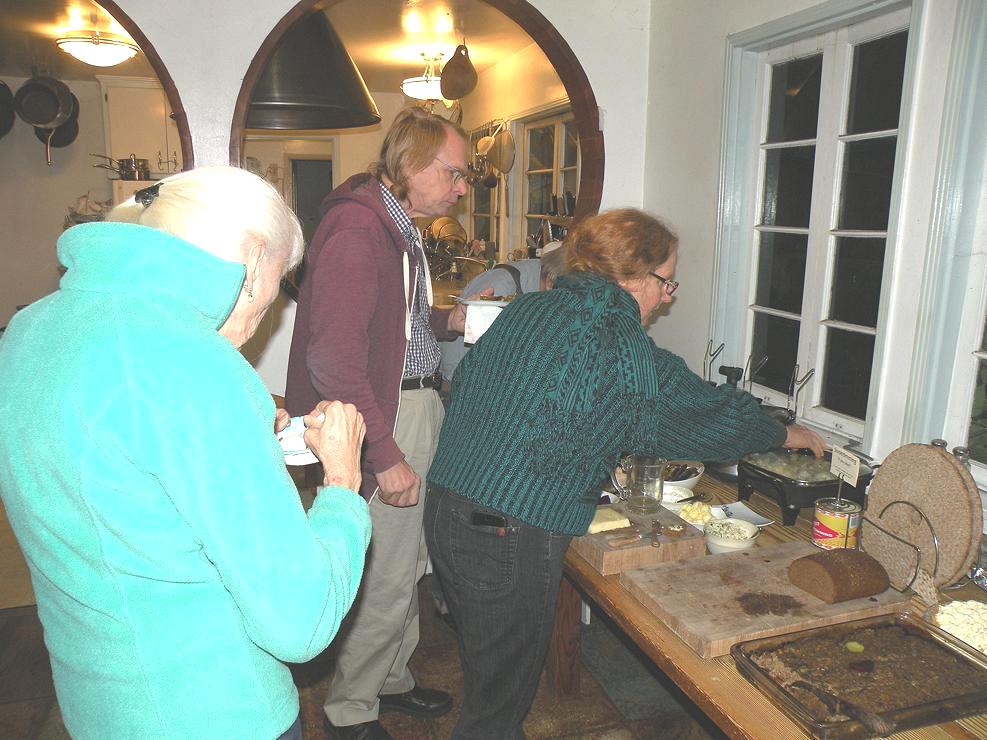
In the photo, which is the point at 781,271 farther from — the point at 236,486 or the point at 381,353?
the point at 236,486

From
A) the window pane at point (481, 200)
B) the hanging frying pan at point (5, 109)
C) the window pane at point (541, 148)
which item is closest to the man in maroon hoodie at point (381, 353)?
the window pane at point (541, 148)

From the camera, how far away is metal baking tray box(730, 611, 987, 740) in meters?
1.06

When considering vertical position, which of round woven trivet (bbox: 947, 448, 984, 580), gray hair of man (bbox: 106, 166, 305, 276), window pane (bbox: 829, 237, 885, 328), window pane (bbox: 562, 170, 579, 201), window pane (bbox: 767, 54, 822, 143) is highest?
window pane (bbox: 767, 54, 822, 143)

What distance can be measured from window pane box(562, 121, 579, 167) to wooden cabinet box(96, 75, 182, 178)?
3.56 m

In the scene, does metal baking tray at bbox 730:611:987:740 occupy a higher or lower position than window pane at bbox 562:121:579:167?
lower

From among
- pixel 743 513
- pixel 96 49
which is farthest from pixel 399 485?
pixel 96 49

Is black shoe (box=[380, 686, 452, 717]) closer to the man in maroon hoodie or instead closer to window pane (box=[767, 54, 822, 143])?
the man in maroon hoodie

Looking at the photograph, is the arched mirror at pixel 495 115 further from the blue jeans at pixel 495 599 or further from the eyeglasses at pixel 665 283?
the blue jeans at pixel 495 599

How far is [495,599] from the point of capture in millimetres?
1540

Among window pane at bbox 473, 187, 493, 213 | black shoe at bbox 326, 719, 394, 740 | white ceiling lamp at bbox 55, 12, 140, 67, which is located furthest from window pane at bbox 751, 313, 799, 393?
window pane at bbox 473, 187, 493, 213

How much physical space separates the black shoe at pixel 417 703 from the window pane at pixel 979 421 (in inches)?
64.9

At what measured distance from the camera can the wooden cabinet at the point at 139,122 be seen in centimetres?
669

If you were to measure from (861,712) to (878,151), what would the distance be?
63.1 inches

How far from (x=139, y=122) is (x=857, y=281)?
658cm
